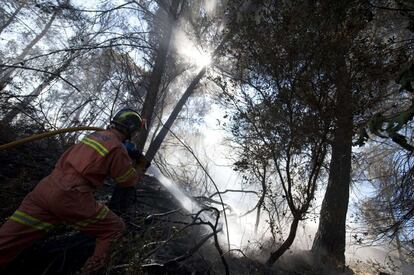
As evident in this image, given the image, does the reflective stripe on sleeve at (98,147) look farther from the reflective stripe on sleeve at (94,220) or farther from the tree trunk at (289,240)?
the tree trunk at (289,240)

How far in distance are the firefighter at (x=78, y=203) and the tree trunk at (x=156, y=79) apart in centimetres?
426

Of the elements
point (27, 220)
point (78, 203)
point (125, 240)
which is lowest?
point (27, 220)

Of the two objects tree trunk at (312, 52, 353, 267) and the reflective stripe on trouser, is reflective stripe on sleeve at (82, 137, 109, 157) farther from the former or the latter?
tree trunk at (312, 52, 353, 267)

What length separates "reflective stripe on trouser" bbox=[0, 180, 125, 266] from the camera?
2768 mm

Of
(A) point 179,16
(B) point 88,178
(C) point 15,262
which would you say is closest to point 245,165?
(B) point 88,178

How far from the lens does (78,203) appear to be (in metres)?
2.88

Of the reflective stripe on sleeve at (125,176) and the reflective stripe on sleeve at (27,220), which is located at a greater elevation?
the reflective stripe on sleeve at (125,176)

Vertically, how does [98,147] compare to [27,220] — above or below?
above

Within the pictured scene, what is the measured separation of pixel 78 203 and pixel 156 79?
506 centimetres

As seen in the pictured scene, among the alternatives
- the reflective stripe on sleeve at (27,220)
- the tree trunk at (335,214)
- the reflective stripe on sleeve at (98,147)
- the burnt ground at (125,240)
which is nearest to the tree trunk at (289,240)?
the burnt ground at (125,240)

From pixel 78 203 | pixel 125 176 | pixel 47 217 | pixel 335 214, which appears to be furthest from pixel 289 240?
pixel 47 217

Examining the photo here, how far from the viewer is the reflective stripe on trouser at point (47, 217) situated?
277 centimetres

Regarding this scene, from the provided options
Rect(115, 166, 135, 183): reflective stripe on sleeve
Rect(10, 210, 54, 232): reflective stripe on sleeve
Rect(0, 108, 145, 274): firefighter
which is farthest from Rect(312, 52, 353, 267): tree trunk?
Rect(10, 210, 54, 232): reflective stripe on sleeve

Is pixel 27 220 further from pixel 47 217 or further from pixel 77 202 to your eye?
pixel 77 202
